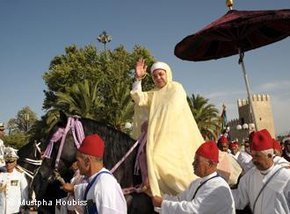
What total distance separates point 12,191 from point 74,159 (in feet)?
11.6

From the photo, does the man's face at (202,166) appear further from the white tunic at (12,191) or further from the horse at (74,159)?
the white tunic at (12,191)

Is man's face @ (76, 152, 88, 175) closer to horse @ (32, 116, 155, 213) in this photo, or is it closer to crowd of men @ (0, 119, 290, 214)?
crowd of men @ (0, 119, 290, 214)

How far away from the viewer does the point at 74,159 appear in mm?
5375

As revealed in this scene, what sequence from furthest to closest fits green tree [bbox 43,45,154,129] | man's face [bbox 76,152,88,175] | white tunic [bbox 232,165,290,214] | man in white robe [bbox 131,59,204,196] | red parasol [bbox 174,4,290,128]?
green tree [bbox 43,45,154,129] < red parasol [bbox 174,4,290,128] < man in white robe [bbox 131,59,204,196] < white tunic [bbox 232,165,290,214] < man's face [bbox 76,152,88,175]

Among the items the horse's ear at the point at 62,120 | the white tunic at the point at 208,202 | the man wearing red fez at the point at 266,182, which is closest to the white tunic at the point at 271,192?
the man wearing red fez at the point at 266,182

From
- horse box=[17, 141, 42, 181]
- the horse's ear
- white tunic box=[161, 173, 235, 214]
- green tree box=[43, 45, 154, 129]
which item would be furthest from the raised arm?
green tree box=[43, 45, 154, 129]

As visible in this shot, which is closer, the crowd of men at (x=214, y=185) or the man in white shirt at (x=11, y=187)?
the crowd of men at (x=214, y=185)

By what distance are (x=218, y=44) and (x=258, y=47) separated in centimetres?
67

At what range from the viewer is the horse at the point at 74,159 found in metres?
5.26

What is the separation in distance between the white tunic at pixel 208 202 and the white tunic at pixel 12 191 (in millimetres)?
4845

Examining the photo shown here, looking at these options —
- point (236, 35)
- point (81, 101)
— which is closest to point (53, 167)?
point (236, 35)

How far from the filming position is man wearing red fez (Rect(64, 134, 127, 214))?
11.5ft

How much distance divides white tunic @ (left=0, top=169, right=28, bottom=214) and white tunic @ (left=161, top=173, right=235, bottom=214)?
484 centimetres

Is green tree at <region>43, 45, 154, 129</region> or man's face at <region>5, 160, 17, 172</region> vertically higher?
green tree at <region>43, 45, 154, 129</region>
